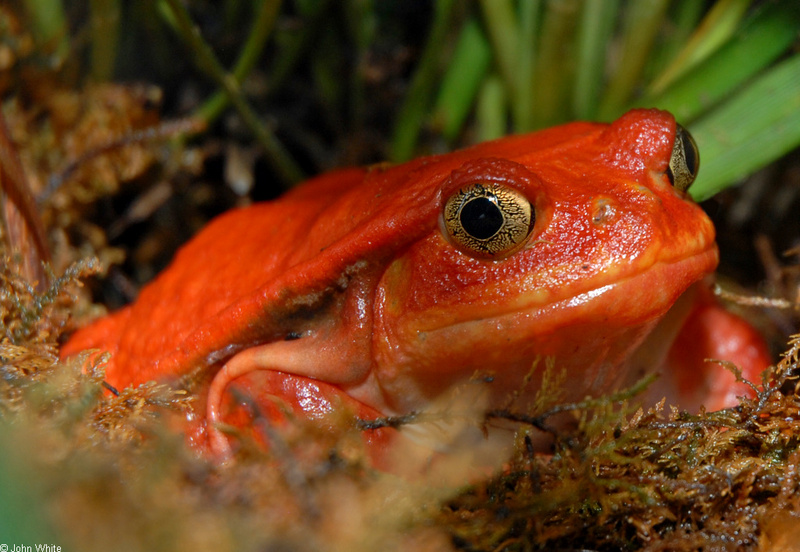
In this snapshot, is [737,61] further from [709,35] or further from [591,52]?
[591,52]

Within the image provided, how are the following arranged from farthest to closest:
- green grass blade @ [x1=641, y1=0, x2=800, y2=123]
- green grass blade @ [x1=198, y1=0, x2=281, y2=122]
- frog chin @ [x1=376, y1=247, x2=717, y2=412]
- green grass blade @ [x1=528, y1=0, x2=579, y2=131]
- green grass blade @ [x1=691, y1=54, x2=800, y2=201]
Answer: green grass blade @ [x1=528, y1=0, x2=579, y2=131] < green grass blade @ [x1=198, y1=0, x2=281, y2=122] < green grass blade @ [x1=641, y1=0, x2=800, y2=123] < green grass blade @ [x1=691, y1=54, x2=800, y2=201] < frog chin @ [x1=376, y1=247, x2=717, y2=412]

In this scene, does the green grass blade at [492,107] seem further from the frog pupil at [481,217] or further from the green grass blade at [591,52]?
the frog pupil at [481,217]

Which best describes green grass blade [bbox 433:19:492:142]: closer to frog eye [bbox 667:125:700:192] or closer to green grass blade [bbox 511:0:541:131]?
green grass blade [bbox 511:0:541:131]

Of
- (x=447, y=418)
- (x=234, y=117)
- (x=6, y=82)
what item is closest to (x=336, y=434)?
(x=447, y=418)

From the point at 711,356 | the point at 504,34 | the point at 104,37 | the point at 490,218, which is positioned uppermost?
the point at 104,37

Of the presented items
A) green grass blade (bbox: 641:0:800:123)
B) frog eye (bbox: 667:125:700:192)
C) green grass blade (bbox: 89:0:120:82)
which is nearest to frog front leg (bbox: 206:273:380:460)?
frog eye (bbox: 667:125:700:192)

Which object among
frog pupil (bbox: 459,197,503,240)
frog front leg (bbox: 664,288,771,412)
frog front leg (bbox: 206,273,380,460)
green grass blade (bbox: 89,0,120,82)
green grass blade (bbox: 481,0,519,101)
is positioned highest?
green grass blade (bbox: 89,0,120,82)

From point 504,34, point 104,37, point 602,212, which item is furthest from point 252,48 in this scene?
point 602,212
